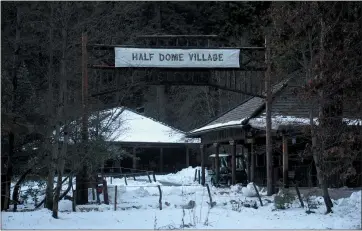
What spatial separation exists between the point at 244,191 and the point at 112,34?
33.0 feet

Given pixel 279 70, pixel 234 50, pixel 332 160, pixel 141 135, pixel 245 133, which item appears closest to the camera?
pixel 332 160

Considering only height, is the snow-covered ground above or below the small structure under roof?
below

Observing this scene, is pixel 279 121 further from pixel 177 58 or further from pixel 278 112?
pixel 177 58

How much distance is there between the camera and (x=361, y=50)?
1448 cm

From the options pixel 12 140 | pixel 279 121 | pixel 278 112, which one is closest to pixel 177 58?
pixel 279 121

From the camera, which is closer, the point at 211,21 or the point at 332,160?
the point at 332,160

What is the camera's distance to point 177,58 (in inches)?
846

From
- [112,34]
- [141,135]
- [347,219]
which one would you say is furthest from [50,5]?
[141,135]

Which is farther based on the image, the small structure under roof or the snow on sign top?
the snow on sign top

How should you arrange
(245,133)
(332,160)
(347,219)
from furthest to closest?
(245,133) → (332,160) → (347,219)

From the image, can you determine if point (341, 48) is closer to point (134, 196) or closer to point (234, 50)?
point (234, 50)

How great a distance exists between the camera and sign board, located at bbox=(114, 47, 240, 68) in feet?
69.8

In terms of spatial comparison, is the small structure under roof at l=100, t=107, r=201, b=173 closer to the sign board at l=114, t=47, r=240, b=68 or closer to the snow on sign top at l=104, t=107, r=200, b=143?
the snow on sign top at l=104, t=107, r=200, b=143

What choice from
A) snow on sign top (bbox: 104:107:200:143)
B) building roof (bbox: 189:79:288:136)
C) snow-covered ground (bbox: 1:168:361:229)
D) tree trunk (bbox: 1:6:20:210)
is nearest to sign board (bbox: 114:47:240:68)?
building roof (bbox: 189:79:288:136)
